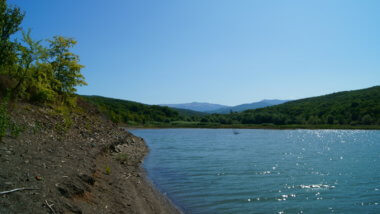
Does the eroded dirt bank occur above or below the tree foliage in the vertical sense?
below

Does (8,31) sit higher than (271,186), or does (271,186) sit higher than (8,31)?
(8,31)

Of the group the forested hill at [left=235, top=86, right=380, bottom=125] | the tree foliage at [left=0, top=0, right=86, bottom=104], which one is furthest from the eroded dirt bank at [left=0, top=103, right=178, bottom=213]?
the forested hill at [left=235, top=86, right=380, bottom=125]

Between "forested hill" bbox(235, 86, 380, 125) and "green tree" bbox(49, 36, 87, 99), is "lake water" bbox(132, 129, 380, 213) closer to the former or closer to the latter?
"green tree" bbox(49, 36, 87, 99)

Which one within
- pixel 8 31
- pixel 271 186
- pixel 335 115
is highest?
pixel 8 31

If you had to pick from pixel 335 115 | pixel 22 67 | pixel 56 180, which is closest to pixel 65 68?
pixel 22 67

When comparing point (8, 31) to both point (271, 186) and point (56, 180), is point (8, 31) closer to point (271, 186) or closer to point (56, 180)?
point (56, 180)

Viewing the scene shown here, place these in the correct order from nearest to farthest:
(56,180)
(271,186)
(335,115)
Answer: (56,180)
(271,186)
(335,115)

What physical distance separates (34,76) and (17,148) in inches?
525

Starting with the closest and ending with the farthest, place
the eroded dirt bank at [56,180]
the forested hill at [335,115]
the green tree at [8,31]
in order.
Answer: the eroded dirt bank at [56,180] < the green tree at [8,31] < the forested hill at [335,115]

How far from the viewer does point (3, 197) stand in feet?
24.2

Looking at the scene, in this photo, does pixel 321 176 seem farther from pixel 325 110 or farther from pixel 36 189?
pixel 325 110

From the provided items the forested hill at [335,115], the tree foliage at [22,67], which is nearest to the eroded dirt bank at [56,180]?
the tree foliage at [22,67]

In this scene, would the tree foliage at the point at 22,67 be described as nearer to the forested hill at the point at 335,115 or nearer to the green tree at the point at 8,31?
the green tree at the point at 8,31

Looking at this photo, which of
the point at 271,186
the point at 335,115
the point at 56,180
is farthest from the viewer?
the point at 335,115
